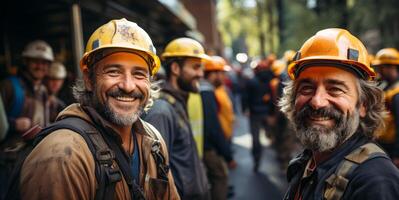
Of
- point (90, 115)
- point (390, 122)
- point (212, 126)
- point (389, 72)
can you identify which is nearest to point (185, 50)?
point (212, 126)

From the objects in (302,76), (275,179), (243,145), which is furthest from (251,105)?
(302,76)

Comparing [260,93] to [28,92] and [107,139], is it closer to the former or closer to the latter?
[28,92]

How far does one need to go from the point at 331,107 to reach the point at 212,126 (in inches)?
122

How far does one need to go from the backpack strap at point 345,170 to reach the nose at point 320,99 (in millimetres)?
326

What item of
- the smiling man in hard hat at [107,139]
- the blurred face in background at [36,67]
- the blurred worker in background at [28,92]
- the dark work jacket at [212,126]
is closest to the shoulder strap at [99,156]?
the smiling man in hard hat at [107,139]

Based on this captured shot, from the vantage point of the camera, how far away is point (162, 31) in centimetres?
1059

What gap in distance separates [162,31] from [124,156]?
8726 millimetres

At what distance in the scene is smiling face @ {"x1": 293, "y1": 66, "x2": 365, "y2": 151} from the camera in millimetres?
2139

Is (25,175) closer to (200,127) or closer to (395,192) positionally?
(395,192)

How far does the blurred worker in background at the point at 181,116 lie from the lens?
11.1ft

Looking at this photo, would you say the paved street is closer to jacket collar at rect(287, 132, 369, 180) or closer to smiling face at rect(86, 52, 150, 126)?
jacket collar at rect(287, 132, 369, 180)

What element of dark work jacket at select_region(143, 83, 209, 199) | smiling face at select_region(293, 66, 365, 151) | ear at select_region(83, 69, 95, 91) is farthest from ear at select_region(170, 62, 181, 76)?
smiling face at select_region(293, 66, 365, 151)

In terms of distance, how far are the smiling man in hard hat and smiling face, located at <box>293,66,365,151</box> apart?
0.97m

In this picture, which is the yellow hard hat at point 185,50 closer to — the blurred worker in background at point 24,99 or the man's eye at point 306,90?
the blurred worker in background at point 24,99
